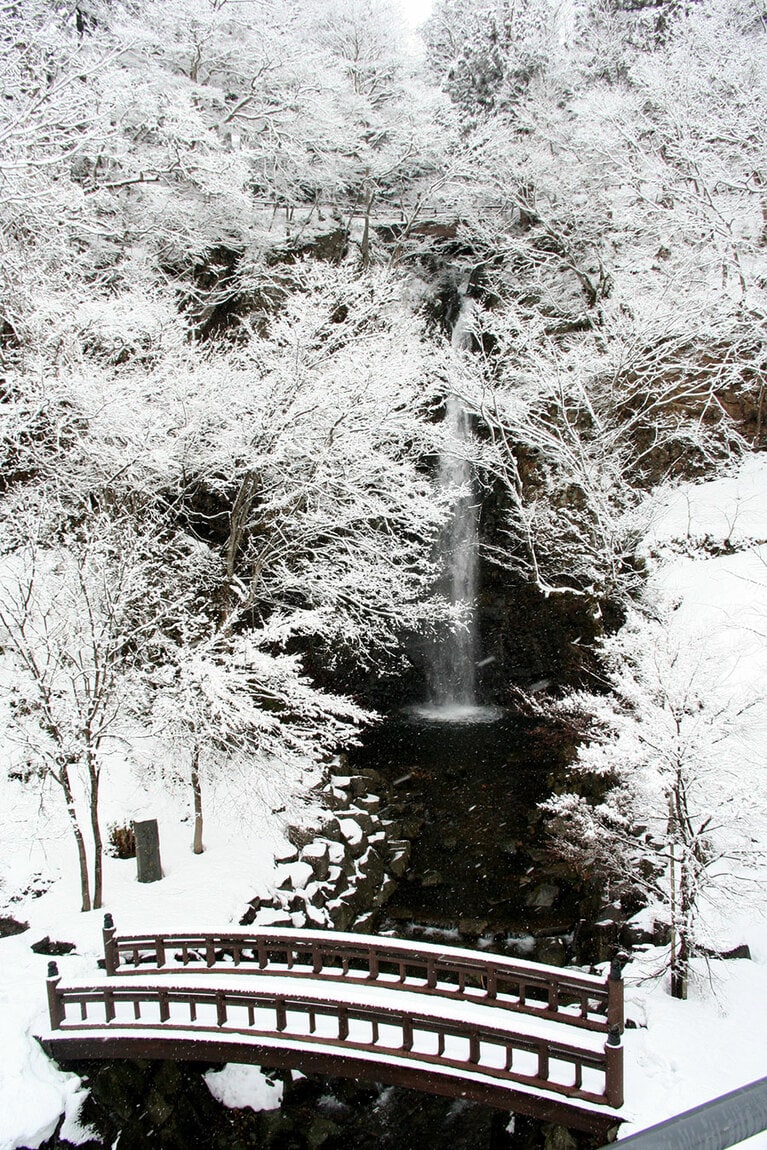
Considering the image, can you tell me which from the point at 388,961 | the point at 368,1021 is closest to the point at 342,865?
the point at 388,961

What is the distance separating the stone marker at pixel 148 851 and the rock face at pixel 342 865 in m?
1.76

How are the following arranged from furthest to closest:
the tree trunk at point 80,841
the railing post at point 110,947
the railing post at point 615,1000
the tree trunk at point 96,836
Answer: the tree trunk at point 96,836, the tree trunk at point 80,841, the railing post at point 110,947, the railing post at point 615,1000

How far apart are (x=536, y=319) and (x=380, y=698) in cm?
1076

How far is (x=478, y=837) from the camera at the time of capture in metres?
13.0

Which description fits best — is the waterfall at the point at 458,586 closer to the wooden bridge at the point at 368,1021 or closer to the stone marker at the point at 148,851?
the stone marker at the point at 148,851

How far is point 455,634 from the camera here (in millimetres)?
19188

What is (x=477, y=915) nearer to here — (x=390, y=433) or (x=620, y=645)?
(x=620, y=645)

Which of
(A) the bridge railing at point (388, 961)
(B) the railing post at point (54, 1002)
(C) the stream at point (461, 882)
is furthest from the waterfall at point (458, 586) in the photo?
(B) the railing post at point (54, 1002)

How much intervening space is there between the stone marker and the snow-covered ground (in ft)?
0.71

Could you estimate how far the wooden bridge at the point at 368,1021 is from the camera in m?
7.05

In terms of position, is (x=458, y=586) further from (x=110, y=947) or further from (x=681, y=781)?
(x=110, y=947)

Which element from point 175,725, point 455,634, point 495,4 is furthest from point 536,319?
point 495,4

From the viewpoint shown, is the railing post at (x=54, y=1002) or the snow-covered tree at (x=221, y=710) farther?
the snow-covered tree at (x=221, y=710)

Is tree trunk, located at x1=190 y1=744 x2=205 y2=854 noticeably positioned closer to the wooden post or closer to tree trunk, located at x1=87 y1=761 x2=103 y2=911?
tree trunk, located at x1=87 y1=761 x2=103 y2=911
